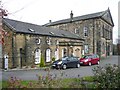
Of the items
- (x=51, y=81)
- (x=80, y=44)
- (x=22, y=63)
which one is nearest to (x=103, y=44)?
(x=80, y=44)

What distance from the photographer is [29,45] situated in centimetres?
2683

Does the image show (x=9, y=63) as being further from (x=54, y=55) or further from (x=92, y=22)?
(x=92, y=22)

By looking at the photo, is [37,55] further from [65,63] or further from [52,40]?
[65,63]

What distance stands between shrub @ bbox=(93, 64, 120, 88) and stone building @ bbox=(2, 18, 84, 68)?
13678 millimetres

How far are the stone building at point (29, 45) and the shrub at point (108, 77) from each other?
13678 millimetres

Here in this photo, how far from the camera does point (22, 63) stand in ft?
85.0

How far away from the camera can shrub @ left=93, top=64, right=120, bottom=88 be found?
31.0 feet

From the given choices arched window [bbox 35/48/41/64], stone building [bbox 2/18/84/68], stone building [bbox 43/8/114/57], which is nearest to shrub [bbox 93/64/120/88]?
stone building [bbox 2/18/84/68]

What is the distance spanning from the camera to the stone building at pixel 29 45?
2494 centimetres

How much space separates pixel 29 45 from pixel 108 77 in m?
18.5

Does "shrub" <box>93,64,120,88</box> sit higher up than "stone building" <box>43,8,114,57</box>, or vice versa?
"stone building" <box>43,8,114,57</box>

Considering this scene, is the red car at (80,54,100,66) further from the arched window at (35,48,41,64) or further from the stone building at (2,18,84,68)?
the arched window at (35,48,41,64)

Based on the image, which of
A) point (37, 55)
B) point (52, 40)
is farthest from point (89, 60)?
point (37, 55)

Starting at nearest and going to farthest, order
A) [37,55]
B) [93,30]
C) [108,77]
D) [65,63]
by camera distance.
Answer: [108,77] < [65,63] < [37,55] < [93,30]
